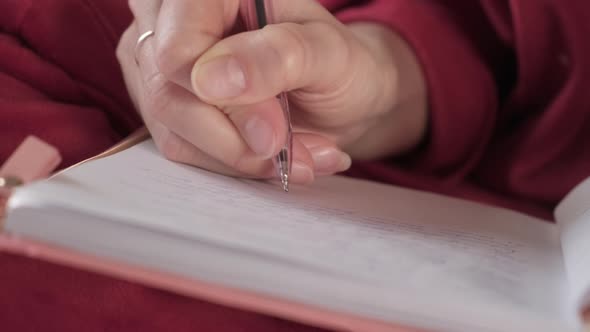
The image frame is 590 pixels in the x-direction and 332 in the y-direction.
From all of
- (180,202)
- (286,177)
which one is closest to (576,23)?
(286,177)

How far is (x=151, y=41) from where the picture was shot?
0.45 meters

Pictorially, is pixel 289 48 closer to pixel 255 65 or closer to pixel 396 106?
pixel 255 65

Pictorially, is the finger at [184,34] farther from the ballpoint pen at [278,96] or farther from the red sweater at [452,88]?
the red sweater at [452,88]

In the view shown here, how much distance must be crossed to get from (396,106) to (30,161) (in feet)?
1.15

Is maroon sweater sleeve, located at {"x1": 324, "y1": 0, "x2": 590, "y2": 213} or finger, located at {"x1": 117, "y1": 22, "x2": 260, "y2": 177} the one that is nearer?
finger, located at {"x1": 117, "y1": 22, "x2": 260, "y2": 177}

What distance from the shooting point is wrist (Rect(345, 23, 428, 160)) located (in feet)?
1.92

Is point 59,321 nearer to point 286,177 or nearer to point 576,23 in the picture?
point 286,177

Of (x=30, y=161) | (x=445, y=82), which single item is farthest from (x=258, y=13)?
(x=445, y=82)

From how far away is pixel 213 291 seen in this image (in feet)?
0.83

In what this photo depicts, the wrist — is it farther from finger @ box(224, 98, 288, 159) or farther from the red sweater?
finger @ box(224, 98, 288, 159)

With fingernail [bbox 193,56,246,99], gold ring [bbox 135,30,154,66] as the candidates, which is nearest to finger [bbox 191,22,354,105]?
fingernail [bbox 193,56,246,99]

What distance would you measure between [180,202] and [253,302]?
70mm

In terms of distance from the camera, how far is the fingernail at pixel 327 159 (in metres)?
0.45

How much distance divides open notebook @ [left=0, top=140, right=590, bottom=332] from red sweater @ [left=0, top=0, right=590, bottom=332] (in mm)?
213
